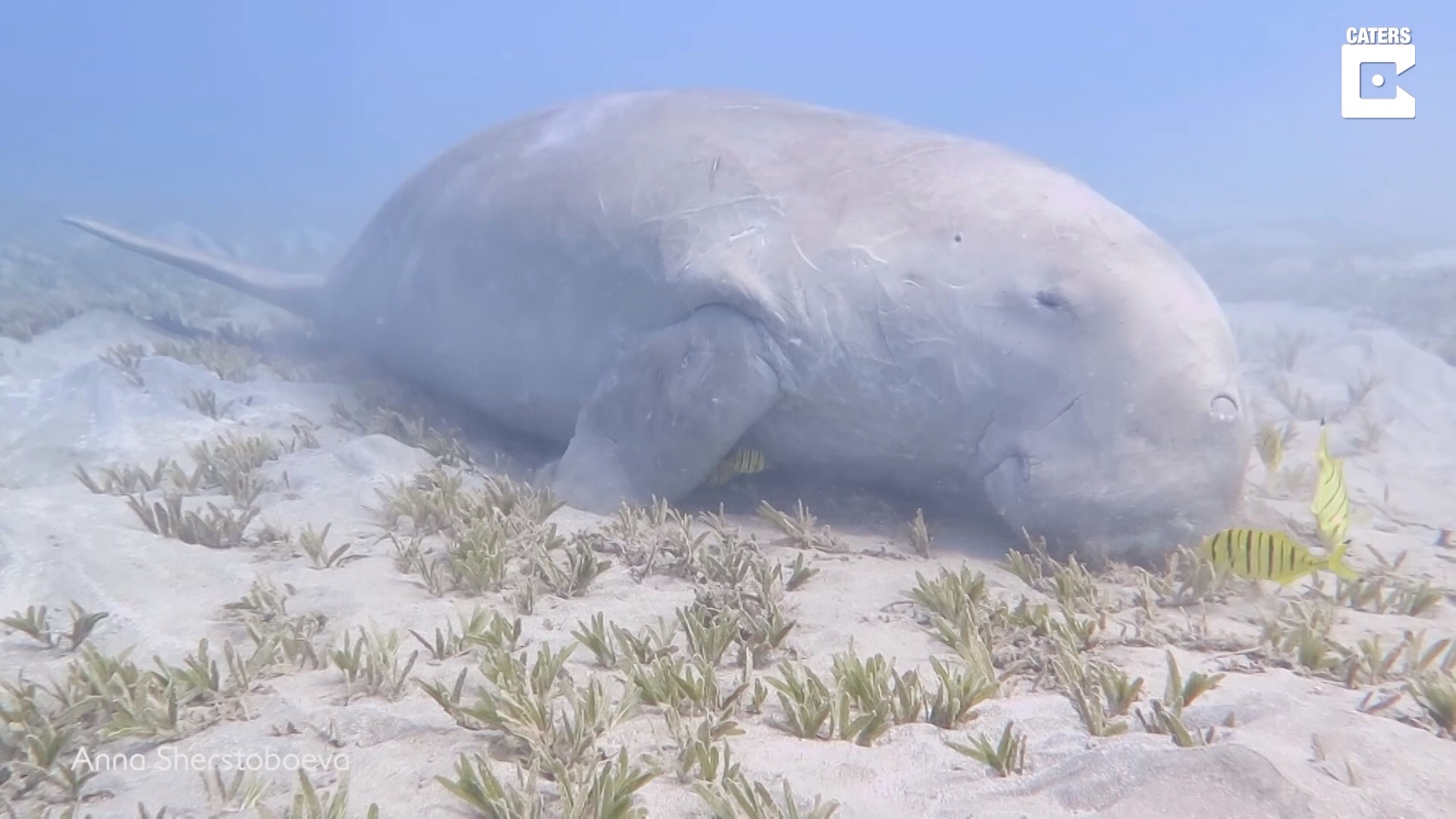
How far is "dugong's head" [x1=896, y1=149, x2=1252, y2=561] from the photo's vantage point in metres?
3.80

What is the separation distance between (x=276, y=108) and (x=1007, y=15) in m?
145

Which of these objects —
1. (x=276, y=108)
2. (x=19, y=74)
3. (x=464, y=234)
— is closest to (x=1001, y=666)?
(x=464, y=234)

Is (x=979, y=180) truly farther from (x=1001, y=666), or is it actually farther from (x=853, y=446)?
(x=1001, y=666)

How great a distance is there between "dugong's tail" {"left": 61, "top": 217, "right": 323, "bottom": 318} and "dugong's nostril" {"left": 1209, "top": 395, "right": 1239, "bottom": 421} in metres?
8.27

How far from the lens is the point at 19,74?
133000mm

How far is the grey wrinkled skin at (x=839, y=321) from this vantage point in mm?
3877

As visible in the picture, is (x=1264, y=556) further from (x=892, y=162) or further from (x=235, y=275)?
(x=235, y=275)

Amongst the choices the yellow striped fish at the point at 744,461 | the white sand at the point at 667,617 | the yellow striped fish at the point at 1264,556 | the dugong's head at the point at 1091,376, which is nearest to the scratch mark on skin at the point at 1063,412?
the dugong's head at the point at 1091,376

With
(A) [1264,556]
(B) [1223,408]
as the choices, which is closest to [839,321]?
(B) [1223,408]

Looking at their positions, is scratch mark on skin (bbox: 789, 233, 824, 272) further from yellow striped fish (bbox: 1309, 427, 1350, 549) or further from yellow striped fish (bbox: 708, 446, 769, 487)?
yellow striped fish (bbox: 1309, 427, 1350, 549)

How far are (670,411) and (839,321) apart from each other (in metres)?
1.11
